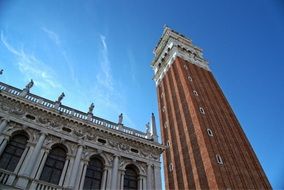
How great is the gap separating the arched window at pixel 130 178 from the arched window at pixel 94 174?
1.53 meters

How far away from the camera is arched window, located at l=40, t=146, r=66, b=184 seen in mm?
13398

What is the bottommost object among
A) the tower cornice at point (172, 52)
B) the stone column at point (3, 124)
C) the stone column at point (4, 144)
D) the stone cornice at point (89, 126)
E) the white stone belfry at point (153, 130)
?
the stone column at point (4, 144)

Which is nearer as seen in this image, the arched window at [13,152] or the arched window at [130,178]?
the arched window at [13,152]

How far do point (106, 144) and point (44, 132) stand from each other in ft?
12.3

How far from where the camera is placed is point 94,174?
14664 mm

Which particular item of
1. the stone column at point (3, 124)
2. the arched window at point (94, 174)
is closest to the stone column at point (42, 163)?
the arched window at point (94, 174)

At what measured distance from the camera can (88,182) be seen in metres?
14.1

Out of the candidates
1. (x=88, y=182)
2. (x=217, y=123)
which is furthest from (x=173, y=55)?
(x=88, y=182)

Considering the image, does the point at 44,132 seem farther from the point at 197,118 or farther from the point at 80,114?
the point at 197,118

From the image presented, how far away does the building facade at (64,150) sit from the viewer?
43.4ft

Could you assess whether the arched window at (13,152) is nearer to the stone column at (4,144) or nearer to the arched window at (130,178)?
the stone column at (4,144)

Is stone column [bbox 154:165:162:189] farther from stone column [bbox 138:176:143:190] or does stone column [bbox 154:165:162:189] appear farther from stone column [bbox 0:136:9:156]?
stone column [bbox 0:136:9:156]

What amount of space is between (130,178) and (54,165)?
4.50 metres

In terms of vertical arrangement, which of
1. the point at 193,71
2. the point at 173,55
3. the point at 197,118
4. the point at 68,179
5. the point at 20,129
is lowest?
the point at 68,179
